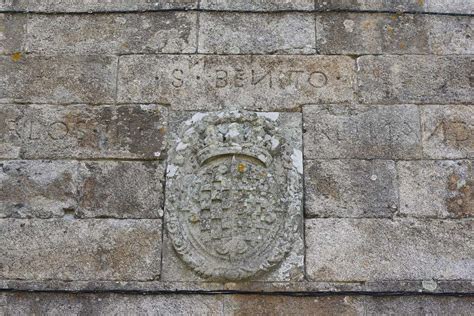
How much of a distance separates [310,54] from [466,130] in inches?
44.2

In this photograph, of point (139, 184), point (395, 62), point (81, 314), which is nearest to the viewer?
point (81, 314)

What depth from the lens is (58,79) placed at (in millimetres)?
5117

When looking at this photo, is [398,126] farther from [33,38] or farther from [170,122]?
[33,38]

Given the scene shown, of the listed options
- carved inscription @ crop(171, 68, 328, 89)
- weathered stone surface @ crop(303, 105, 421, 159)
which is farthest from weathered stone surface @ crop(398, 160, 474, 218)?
carved inscription @ crop(171, 68, 328, 89)

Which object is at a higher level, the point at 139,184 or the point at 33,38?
the point at 33,38

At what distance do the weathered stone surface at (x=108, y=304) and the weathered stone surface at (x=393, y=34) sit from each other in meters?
1.87

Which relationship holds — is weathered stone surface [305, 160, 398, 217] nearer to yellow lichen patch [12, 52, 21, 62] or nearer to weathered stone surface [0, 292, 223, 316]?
weathered stone surface [0, 292, 223, 316]

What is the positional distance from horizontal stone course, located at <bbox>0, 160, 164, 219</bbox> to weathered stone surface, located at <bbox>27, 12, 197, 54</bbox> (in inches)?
32.7

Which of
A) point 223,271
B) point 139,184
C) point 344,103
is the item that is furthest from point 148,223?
point 344,103

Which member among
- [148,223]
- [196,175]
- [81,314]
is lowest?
[81,314]

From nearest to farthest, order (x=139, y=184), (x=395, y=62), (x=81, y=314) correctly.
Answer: (x=81, y=314) → (x=139, y=184) → (x=395, y=62)

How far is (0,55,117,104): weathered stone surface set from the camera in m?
5.07

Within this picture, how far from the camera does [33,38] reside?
17.2ft

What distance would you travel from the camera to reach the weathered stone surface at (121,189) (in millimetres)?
4746
